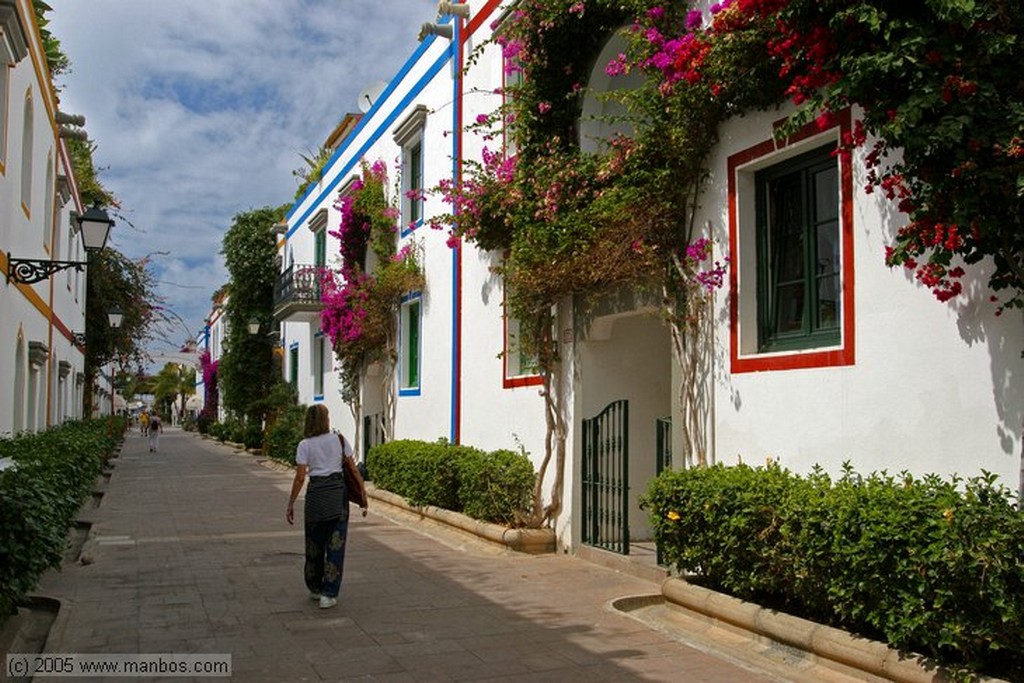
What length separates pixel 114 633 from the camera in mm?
6688

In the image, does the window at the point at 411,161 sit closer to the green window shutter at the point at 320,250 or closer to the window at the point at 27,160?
the window at the point at 27,160

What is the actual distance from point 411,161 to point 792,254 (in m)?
10.4

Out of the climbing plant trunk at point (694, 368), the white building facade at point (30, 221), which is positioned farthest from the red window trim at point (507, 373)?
the white building facade at point (30, 221)

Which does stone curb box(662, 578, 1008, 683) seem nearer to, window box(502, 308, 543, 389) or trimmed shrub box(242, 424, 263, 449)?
window box(502, 308, 543, 389)

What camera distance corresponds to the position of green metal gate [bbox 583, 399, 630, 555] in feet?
31.3

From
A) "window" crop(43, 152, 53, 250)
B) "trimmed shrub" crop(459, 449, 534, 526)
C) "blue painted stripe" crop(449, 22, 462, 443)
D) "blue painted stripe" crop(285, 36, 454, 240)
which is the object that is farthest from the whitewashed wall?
"window" crop(43, 152, 53, 250)

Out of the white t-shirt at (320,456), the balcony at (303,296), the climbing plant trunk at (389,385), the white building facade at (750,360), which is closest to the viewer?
the white building facade at (750,360)

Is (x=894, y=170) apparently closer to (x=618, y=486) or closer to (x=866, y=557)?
(x=866, y=557)

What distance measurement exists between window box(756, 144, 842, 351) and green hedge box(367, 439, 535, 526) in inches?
166

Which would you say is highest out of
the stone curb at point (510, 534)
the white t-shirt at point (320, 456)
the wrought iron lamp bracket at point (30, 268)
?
the wrought iron lamp bracket at point (30, 268)

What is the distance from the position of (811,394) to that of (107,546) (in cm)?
837

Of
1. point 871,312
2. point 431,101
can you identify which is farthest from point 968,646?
point 431,101

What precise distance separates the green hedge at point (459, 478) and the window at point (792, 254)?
13.1 ft

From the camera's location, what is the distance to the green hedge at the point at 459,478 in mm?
10773
